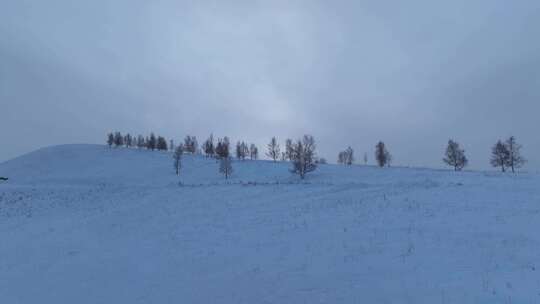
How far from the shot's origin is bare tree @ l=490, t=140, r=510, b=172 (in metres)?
73.1

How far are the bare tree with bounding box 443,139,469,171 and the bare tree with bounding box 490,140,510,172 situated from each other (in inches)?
199

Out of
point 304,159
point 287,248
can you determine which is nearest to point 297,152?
point 304,159

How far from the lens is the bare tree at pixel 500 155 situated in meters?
73.1

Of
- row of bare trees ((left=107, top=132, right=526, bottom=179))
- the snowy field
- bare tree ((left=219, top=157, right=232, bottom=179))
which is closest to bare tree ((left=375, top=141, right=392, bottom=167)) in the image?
row of bare trees ((left=107, top=132, right=526, bottom=179))

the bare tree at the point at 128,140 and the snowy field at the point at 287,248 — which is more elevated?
the bare tree at the point at 128,140

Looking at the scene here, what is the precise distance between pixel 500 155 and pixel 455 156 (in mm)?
7779

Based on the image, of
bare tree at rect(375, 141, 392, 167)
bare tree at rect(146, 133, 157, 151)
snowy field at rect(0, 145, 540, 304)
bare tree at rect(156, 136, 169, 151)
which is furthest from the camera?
bare tree at rect(156, 136, 169, 151)

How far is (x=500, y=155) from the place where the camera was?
73.8 metres

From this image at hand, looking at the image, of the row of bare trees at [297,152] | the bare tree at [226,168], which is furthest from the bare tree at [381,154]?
the bare tree at [226,168]

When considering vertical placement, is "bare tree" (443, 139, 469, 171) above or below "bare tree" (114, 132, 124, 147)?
below

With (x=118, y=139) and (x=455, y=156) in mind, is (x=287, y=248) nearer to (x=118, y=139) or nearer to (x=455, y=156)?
(x=455, y=156)

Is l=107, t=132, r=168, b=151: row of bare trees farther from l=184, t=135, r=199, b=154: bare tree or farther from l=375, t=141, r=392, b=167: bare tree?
l=375, t=141, r=392, b=167: bare tree

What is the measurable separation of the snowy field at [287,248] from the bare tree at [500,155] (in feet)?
167

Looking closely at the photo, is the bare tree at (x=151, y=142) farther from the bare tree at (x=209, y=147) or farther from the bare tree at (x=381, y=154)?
the bare tree at (x=381, y=154)
